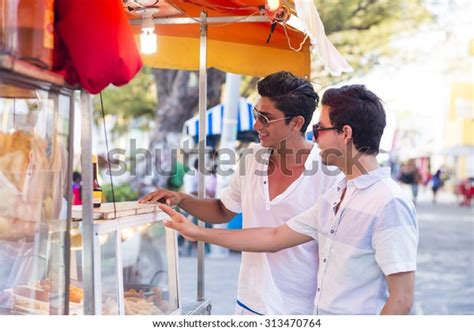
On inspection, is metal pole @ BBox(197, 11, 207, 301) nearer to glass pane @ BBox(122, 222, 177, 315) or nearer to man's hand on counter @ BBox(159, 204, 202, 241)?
glass pane @ BBox(122, 222, 177, 315)

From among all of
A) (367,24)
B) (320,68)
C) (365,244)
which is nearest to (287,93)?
(365,244)

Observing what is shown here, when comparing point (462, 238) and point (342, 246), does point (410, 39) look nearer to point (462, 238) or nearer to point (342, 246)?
point (462, 238)

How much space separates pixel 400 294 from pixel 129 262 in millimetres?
1868

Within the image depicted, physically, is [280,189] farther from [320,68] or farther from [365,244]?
[320,68]

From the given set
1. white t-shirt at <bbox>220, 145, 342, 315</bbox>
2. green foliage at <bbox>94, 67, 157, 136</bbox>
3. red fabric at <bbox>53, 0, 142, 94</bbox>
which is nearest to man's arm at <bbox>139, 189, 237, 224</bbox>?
white t-shirt at <bbox>220, 145, 342, 315</bbox>

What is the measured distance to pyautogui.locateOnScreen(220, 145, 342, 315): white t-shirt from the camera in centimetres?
280

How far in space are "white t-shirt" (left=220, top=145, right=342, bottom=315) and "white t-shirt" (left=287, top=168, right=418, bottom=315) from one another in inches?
18.0

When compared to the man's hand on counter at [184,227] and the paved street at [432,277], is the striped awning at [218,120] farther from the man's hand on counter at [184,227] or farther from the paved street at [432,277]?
the man's hand on counter at [184,227]

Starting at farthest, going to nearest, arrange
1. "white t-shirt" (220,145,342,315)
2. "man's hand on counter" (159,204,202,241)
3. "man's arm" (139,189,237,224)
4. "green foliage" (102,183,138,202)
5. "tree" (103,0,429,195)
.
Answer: "tree" (103,0,429,195) < "green foliage" (102,183,138,202) < "man's arm" (139,189,237,224) < "white t-shirt" (220,145,342,315) < "man's hand on counter" (159,204,202,241)

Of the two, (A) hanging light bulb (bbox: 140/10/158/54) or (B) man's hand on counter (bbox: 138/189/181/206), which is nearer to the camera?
(B) man's hand on counter (bbox: 138/189/181/206)

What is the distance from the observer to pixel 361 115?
2244 millimetres

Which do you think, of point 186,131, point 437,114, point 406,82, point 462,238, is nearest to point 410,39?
point 406,82

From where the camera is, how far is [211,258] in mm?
10453

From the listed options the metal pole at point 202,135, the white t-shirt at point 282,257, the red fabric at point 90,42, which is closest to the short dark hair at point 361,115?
the white t-shirt at point 282,257
